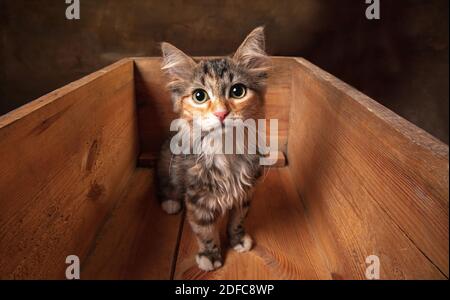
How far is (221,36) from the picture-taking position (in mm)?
1666

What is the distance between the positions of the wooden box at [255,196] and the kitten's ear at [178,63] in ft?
0.81

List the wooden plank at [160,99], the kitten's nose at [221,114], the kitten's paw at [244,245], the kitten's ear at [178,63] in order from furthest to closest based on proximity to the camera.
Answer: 1. the wooden plank at [160,99]
2. the kitten's paw at [244,245]
3. the kitten's ear at [178,63]
4. the kitten's nose at [221,114]

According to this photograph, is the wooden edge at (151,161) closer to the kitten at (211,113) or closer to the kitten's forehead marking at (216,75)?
the kitten at (211,113)

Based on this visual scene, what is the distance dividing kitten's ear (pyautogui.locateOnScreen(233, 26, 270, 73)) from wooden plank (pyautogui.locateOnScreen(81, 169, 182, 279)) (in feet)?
2.13

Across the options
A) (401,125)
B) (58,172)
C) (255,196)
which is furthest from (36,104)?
(255,196)

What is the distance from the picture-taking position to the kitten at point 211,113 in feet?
3.11

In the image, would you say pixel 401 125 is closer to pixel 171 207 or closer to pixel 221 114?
pixel 221 114

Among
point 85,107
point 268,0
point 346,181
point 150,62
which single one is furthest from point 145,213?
point 268,0

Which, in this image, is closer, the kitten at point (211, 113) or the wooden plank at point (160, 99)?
the kitten at point (211, 113)

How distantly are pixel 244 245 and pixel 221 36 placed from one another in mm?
1082

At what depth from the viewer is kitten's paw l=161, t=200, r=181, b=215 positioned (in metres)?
1.29

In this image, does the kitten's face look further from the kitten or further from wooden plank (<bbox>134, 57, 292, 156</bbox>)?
wooden plank (<bbox>134, 57, 292, 156</bbox>)

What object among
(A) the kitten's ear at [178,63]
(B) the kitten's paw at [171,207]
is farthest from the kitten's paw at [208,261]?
(A) the kitten's ear at [178,63]

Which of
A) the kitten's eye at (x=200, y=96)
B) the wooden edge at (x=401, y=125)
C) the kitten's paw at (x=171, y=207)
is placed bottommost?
the kitten's paw at (x=171, y=207)
